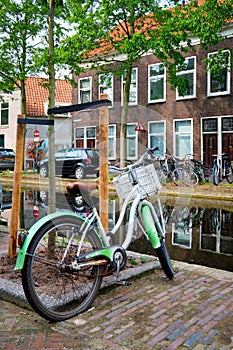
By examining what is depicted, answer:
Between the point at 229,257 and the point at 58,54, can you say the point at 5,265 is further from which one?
the point at 58,54

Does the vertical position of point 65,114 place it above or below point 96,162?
above

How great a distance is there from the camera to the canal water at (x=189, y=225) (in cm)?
544

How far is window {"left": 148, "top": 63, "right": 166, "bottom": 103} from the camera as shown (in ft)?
73.7

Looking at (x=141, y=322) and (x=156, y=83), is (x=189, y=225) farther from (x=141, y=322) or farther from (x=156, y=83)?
(x=156, y=83)

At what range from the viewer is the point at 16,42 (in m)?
20.8

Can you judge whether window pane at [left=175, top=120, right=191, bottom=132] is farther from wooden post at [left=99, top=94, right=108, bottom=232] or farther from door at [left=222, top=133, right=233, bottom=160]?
wooden post at [left=99, top=94, right=108, bottom=232]

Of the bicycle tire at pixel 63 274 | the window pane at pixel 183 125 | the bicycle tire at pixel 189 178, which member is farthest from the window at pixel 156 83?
the bicycle tire at pixel 63 274

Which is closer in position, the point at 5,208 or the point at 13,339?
A: the point at 13,339

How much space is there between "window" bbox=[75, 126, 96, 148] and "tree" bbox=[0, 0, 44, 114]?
646 inches

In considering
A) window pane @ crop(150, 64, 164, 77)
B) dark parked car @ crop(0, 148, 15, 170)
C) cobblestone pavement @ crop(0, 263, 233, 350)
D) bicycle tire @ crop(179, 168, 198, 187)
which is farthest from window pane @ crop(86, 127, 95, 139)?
dark parked car @ crop(0, 148, 15, 170)

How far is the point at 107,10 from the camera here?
611 inches

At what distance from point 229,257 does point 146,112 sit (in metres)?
2.87

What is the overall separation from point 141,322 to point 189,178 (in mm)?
11318

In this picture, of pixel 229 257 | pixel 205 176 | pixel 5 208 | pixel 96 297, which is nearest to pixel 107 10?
pixel 205 176
